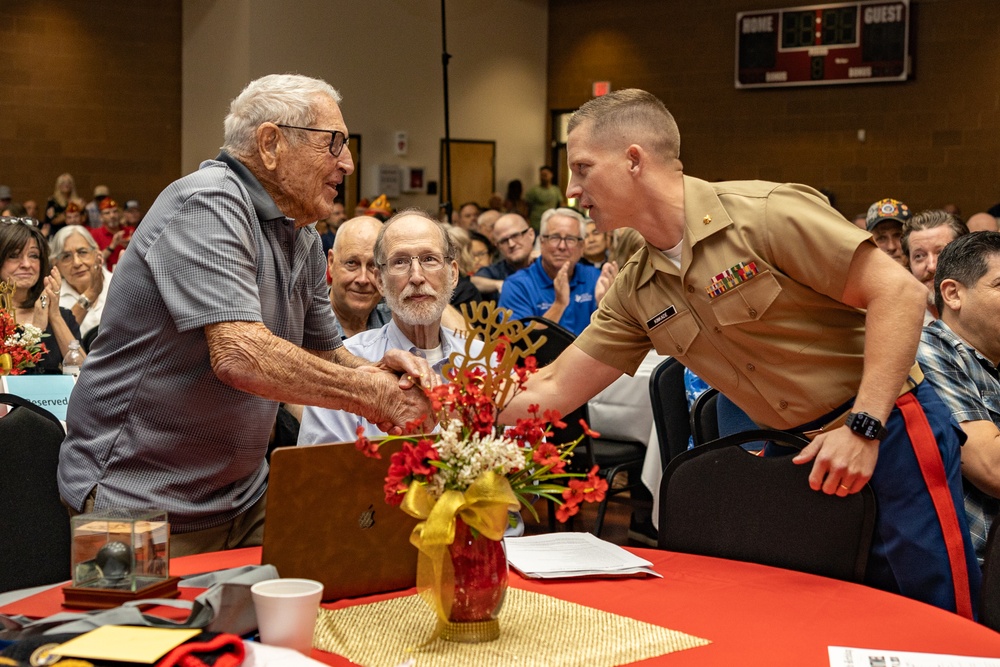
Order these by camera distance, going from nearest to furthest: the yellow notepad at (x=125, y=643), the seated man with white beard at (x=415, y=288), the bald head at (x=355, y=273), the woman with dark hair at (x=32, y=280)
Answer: the yellow notepad at (x=125, y=643) → the seated man with white beard at (x=415, y=288) → the bald head at (x=355, y=273) → the woman with dark hair at (x=32, y=280)

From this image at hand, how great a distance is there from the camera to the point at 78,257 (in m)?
6.17

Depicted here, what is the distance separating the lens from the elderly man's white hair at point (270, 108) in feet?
7.18

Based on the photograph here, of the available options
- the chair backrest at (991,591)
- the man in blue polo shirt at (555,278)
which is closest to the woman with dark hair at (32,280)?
the man in blue polo shirt at (555,278)

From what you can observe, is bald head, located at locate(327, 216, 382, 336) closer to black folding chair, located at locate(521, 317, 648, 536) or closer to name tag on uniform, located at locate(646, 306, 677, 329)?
black folding chair, located at locate(521, 317, 648, 536)

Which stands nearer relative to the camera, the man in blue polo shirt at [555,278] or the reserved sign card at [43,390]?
the reserved sign card at [43,390]

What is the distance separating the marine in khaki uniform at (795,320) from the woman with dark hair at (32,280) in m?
3.20

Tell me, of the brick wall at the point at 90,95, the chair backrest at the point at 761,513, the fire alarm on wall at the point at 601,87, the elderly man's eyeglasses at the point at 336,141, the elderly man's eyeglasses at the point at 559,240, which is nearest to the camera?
the chair backrest at the point at 761,513

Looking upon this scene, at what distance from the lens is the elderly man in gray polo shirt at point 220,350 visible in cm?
198

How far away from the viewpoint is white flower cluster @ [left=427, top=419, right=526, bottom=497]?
5.01 feet

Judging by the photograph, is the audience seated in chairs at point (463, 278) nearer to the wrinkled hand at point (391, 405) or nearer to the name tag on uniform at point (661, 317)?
the name tag on uniform at point (661, 317)

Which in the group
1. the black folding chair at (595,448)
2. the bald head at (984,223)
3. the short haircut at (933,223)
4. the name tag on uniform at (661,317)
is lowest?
the black folding chair at (595,448)

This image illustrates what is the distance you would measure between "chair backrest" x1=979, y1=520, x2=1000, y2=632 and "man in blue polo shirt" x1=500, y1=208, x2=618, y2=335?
4335 mm

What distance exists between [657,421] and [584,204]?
5.13 feet

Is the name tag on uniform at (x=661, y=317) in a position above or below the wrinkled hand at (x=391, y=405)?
above
